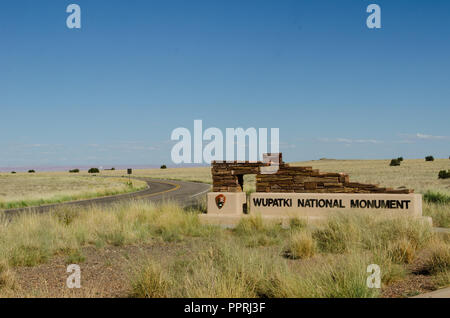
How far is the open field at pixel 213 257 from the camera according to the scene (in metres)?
7.67

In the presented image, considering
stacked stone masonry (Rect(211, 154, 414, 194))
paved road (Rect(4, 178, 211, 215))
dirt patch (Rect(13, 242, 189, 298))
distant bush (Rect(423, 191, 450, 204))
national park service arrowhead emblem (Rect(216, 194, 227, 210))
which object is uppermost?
stacked stone masonry (Rect(211, 154, 414, 194))

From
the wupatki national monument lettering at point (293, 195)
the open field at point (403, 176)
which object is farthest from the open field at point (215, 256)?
the open field at point (403, 176)

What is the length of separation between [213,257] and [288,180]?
23.8 ft

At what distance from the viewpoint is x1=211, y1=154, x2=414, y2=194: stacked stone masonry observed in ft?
51.7

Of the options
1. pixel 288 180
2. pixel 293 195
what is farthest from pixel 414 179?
pixel 293 195

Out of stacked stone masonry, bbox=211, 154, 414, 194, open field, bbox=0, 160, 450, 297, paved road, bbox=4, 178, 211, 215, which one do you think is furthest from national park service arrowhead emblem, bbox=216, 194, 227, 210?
paved road, bbox=4, 178, 211, 215

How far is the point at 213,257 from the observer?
9.88 metres

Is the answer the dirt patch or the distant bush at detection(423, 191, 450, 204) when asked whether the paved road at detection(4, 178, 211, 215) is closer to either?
the dirt patch

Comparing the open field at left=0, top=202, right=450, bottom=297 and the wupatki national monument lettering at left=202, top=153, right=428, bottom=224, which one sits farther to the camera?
the wupatki national monument lettering at left=202, top=153, right=428, bottom=224

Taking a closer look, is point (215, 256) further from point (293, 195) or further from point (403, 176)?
point (403, 176)

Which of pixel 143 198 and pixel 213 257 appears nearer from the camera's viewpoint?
pixel 213 257
